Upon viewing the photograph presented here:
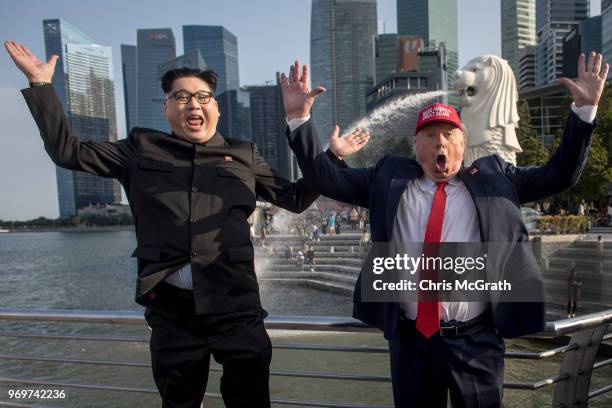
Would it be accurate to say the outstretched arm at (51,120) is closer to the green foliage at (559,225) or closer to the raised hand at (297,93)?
the raised hand at (297,93)

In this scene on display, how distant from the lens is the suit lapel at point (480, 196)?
1.82 metres

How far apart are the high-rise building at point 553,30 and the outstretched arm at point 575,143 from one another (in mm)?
80464

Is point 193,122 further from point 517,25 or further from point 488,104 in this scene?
point 517,25

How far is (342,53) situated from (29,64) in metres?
158

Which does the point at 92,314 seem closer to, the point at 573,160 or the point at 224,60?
the point at 573,160

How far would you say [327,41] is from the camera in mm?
154750

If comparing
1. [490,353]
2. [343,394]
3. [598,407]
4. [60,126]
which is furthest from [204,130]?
[598,407]

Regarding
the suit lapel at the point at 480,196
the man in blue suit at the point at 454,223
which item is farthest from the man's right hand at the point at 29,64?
the suit lapel at the point at 480,196

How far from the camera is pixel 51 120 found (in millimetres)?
1961

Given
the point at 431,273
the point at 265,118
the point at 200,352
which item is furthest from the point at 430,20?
the point at 200,352

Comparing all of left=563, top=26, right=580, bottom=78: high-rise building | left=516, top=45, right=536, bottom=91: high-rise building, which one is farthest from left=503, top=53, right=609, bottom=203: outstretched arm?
left=516, top=45, right=536, bottom=91: high-rise building

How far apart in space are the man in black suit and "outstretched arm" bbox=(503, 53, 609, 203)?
3.98 feet

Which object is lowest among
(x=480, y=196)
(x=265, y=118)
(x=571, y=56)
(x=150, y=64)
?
(x=480, y=196)

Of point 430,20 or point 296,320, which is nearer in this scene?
point 296,320
